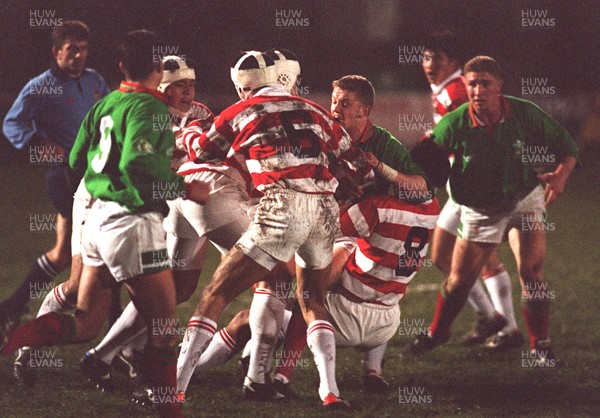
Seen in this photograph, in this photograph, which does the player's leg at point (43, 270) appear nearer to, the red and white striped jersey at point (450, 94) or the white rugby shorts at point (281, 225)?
the white rugby shorts at point (281, 225)

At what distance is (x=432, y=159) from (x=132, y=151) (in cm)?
285

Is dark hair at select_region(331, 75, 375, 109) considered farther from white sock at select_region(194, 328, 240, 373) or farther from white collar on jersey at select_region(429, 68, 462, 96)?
white collar on jersey at select_region(429, 68, 462, 96)

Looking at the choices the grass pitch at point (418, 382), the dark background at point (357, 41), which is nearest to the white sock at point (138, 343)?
the grass pitch at point (418, 382)

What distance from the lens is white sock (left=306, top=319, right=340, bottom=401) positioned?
19.8ft

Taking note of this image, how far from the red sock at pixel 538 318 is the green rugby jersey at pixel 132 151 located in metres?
3.17

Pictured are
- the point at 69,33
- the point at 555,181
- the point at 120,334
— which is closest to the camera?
the point at 120,334

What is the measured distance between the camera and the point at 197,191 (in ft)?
17.9

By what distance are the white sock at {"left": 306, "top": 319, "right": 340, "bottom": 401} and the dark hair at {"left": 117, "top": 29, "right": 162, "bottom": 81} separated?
69.5 inches

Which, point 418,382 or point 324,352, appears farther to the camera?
point 418,382

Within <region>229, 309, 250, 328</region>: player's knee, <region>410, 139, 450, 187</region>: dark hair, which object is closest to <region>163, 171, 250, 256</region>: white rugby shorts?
<region>229, 309, 250, 328</region>: player's knee

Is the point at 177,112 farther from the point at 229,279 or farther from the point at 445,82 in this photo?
the point at 445,82

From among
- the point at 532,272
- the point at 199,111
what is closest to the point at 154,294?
the point at 199,111

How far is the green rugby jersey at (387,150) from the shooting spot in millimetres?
6535

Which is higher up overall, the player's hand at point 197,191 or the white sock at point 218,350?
the player's hand at point 197,191
